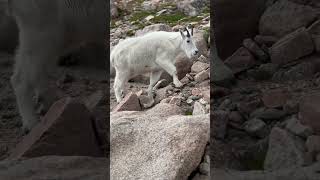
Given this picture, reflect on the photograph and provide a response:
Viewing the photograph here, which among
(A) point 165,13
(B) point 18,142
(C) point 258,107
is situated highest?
(C) point 258,107

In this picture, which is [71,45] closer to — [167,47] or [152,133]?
[152,133]

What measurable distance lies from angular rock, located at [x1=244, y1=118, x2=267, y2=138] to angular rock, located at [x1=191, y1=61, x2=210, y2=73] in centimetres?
462

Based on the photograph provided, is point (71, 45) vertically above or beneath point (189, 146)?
above

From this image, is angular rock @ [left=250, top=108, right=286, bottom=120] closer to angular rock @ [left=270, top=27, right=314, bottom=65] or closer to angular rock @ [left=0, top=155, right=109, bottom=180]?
angular rock @ [left=270, top=27, right=314, bottom=65]

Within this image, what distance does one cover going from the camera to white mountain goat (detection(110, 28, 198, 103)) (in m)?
6.30

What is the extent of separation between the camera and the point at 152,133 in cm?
338

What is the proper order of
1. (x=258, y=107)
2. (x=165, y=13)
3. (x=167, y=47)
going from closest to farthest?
(x=258, y=107) → (x=167, y=47) → (x=165, y=13)

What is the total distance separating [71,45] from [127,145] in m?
1.10

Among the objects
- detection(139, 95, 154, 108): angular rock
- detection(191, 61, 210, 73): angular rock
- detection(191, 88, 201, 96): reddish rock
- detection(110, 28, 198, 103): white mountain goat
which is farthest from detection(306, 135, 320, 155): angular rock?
detection(191, 61, 210, 73): angular rock

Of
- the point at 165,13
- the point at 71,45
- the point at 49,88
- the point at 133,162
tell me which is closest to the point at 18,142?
the point at 49,88

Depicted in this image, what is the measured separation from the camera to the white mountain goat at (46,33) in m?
2.43

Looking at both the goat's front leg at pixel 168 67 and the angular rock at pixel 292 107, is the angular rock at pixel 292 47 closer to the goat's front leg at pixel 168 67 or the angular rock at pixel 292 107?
the angular rock at pixel 292 107

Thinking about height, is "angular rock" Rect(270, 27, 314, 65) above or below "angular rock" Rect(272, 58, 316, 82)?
above

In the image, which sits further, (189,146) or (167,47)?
(167,47)
